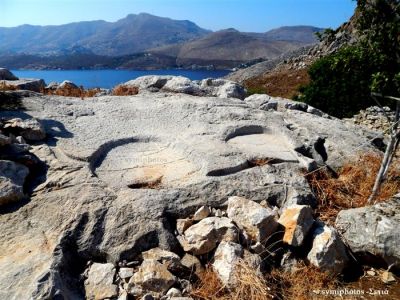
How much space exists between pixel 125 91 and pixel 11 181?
6.83m

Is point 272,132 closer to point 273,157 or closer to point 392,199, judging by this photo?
point 273,157

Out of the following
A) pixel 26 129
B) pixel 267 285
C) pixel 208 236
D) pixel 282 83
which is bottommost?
pixel 282 83

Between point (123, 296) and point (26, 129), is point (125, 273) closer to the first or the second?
point (123, 296)

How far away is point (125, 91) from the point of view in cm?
1234

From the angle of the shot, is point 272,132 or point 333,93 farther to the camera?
point 333,93

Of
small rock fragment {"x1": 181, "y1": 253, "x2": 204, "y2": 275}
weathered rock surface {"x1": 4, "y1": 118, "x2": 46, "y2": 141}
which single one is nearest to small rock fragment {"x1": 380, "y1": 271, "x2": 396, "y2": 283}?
small rock fragment {"x1": 181, "y1": 253, "x2": 204, "y2": 275}

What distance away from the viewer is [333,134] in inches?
379

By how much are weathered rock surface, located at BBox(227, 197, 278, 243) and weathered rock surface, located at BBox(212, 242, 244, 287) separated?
45 cm

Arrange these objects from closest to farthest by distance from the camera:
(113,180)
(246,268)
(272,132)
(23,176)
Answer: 1. (246,268)
2. (23,176)
3. (113,180)
4. (272,132)

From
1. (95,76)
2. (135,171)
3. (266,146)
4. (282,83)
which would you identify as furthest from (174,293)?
(282,83)

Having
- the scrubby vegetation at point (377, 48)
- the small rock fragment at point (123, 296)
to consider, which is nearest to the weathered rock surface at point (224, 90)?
the scrubby vegetation at point (377, 48)

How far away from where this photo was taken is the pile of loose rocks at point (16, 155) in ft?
19.1

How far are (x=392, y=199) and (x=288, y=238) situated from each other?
82.6 inches

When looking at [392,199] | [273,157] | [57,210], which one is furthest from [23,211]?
[392,199]
